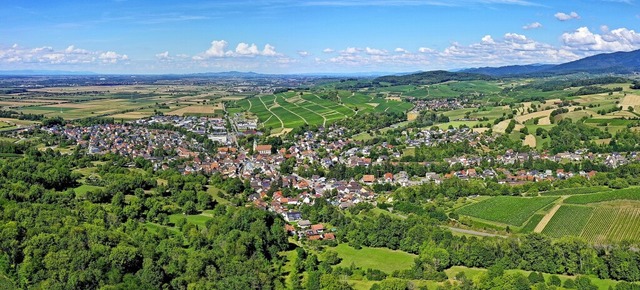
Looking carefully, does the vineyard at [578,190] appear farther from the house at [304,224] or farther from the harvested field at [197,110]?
the harvested field at [197,110]

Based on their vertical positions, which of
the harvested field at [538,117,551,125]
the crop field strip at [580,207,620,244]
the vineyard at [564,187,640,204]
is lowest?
the crop field strip at [580,207,620,244]

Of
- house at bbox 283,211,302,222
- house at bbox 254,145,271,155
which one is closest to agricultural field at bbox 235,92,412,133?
house at bbox 254,145,271,155

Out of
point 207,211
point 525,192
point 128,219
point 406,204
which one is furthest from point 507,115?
point 128,219

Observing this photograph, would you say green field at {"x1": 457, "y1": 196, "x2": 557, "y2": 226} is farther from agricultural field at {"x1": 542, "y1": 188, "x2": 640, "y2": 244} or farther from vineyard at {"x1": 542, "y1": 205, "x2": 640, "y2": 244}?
vineyard at {"x1": 542, "y1": 205, "x2": 640, "y2": 244}

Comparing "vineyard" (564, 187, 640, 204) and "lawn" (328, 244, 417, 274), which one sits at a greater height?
"vineyard" (564, 187, 640, 204)

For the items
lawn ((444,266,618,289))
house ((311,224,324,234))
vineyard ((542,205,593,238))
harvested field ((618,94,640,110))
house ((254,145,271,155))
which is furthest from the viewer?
harvested field ((618,94,640,110))

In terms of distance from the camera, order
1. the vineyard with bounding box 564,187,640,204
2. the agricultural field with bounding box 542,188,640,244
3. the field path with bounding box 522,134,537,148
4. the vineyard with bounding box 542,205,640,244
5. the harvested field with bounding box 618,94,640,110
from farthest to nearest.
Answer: the harvested field with bounding box 618,94,640,110
the field path with bounding box 522,134,537,148
the vineyard with bounding box 564,187,640,204
the agricultural field with bounding box 542,188,640,244
the vineyard with bounding box 542,205,640,244

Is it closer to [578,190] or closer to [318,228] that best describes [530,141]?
[578,190]

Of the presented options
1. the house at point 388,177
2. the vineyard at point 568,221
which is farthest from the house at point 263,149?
the vineyard at point 568,221

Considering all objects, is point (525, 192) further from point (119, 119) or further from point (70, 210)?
point (119, 119)
